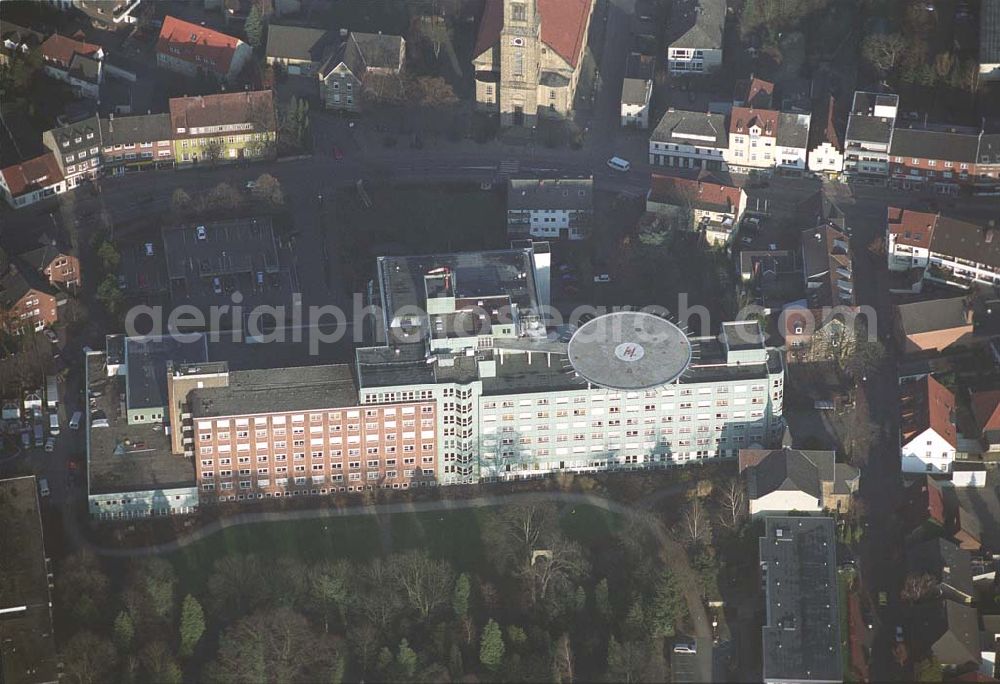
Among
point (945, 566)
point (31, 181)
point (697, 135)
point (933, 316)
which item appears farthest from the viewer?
point (697, 135)

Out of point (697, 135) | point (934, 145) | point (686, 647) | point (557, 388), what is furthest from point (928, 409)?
point (697, 135)

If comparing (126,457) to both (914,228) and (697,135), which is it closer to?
(697,135)

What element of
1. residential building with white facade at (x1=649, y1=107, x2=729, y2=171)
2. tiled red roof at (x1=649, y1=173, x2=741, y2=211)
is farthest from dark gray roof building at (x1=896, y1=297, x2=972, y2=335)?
residential building with white facade at (x1=649, y1=107, x2=729, y2=171)

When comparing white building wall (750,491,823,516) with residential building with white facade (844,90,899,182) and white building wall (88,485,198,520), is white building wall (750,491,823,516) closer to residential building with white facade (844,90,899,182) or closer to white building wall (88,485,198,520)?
white building wall (88,485,198,520)

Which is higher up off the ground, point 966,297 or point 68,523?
point 966,297

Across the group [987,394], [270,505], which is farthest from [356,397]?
[987,394]

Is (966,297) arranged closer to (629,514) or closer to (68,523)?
(629,514)
